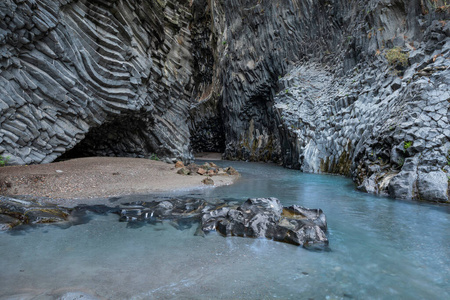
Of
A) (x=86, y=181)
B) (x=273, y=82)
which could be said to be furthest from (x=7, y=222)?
(x=273, y=82)

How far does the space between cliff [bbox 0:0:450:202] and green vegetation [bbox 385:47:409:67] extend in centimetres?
12

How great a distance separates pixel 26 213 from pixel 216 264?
4524mm

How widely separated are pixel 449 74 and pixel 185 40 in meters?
17.4

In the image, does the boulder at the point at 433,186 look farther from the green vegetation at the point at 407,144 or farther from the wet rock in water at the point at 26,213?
the wet rock in water at the point at 26,213

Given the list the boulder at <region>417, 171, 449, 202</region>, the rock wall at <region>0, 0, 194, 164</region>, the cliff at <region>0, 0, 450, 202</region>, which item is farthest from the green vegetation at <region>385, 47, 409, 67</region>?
the rock wall at <region>0, 0, 194, 164</region>

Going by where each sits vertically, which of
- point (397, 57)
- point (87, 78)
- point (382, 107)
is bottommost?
point (87, 78)

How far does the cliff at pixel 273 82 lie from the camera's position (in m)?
9.59

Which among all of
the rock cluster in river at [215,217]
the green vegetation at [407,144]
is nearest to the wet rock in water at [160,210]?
the rock cluster in river at [215,217]

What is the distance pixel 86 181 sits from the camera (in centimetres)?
946

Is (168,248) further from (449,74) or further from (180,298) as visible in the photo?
(449,74)

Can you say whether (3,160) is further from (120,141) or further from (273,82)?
(273,82)

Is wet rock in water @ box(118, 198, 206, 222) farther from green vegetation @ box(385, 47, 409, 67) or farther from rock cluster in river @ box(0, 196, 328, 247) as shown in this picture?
green vegetation @ box(385, 47, 409, 67)

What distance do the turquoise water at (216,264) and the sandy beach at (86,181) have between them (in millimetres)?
3114

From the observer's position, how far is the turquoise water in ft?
10.0
